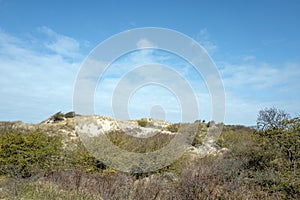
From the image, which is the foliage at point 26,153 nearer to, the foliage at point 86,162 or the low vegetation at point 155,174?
the low vegetation at point 155,174

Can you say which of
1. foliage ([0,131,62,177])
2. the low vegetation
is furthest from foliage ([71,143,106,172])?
foliage ([0,131,62,177])

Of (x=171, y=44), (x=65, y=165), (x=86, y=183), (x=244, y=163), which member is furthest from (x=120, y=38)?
(x=244, y=163)

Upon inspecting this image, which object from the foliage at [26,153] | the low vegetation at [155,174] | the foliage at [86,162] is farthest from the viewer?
the foliage at [86,162]

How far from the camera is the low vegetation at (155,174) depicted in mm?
5797

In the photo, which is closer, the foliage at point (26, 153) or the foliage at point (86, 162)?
the foliage at point (26, 153)

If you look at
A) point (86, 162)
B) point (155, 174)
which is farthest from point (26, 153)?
point (155, 174)

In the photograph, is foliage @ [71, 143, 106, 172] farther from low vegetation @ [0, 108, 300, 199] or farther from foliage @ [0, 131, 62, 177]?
foliage @ [0, 131, 62, 177]

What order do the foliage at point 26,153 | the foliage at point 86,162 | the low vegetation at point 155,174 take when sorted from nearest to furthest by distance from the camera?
the low vegetation at point 155,174 → the foliage at point 26,153 → the foliage at point 86,162

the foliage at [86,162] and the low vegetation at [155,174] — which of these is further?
the foliage at [86,162]

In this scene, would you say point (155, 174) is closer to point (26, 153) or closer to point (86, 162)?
point (86, 162)

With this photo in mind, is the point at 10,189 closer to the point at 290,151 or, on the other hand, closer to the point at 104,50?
the point at 104,50

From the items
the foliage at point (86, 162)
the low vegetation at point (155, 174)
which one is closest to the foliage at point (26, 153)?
the low vegetation at point (155, 174)

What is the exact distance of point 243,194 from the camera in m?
5.53

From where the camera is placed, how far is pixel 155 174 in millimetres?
10180
